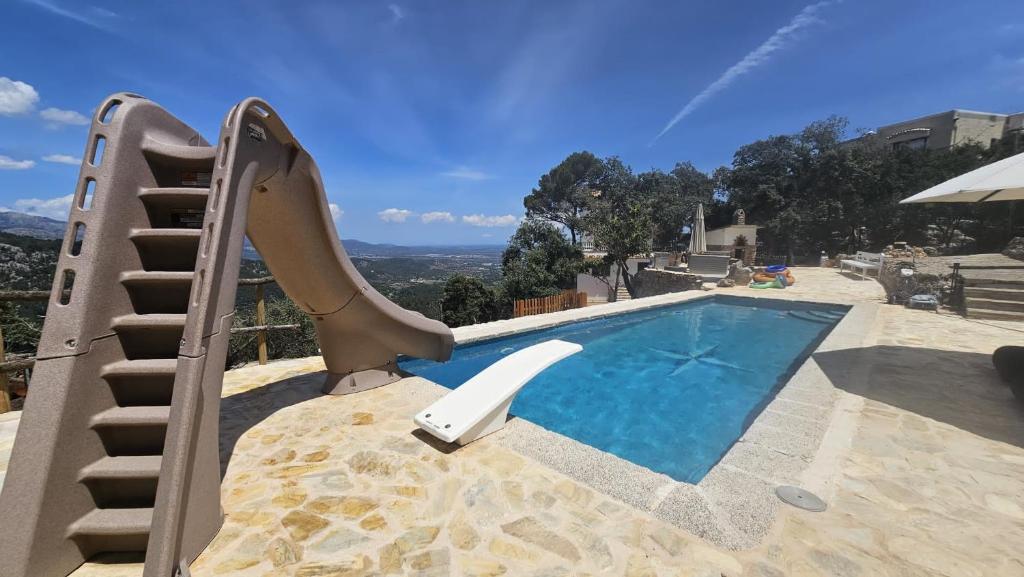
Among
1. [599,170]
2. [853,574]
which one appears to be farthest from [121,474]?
[599,170]

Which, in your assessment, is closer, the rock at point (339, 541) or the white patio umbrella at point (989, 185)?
the rock at point (339, 541)

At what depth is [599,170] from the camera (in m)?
39.3

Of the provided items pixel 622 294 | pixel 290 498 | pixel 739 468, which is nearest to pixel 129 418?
pixel 290 498

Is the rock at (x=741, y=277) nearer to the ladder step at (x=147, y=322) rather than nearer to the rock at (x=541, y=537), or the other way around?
the rock at (x=541, y=537)

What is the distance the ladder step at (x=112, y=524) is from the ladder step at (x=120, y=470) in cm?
22

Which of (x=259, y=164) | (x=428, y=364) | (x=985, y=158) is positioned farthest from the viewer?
(x=985, y=158)

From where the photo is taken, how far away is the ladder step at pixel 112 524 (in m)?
2.24

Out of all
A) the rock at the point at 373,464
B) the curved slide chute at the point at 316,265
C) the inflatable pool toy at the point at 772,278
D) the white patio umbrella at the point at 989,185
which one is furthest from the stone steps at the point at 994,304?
the rock at the point at 373,464

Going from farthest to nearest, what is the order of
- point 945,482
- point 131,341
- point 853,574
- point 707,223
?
point 707,223, point 945,482, point 131,341, point 853,574

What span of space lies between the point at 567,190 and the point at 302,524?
3963 centimetres

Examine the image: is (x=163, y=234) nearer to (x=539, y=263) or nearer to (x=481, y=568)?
(x=481, y=568)

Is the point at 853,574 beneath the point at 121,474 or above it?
beneath

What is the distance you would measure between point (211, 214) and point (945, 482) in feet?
18.2

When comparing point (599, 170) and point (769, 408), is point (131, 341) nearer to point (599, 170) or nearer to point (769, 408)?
point (769, 408)
